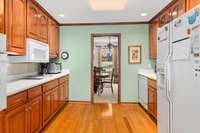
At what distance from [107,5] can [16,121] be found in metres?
2.79

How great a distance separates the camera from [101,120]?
167 inches

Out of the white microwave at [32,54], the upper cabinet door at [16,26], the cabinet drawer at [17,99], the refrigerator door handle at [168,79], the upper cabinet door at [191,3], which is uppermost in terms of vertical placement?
the upper cabinet door at [191,3]

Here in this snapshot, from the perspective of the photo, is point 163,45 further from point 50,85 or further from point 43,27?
point 43,27

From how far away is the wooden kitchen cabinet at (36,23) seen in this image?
357 cm

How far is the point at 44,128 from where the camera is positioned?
3.66 meters

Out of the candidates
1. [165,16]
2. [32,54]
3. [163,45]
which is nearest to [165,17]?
[165,16]

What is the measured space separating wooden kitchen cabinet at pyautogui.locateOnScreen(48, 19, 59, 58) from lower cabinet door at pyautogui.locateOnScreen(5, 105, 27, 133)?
2.56m

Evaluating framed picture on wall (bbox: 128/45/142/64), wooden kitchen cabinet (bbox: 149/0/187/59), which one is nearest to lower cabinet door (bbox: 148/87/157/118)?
wooden kitchen cabinet (bbox: 149/0/187/59)

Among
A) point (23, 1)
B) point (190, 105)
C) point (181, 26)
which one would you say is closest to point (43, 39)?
point (23, 1)

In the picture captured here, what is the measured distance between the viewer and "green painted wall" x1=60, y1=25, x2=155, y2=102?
19.1 ft

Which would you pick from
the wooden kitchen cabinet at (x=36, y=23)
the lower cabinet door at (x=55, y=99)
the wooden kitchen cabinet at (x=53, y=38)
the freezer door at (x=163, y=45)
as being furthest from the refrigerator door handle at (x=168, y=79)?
the wooden kitchen cabinet at (x=53, y=38)

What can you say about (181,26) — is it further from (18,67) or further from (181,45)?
(18,67)

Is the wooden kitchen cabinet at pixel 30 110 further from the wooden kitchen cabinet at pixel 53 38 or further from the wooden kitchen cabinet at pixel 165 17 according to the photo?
the wooden kitchen cabinet at pixel 165 17

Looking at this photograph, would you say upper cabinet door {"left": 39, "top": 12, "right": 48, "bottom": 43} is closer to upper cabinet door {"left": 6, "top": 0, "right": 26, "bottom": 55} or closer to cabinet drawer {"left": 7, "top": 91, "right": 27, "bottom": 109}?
upper cabinet door {"left": 6, "top": 0, "right": 26, "bottom": 55}
